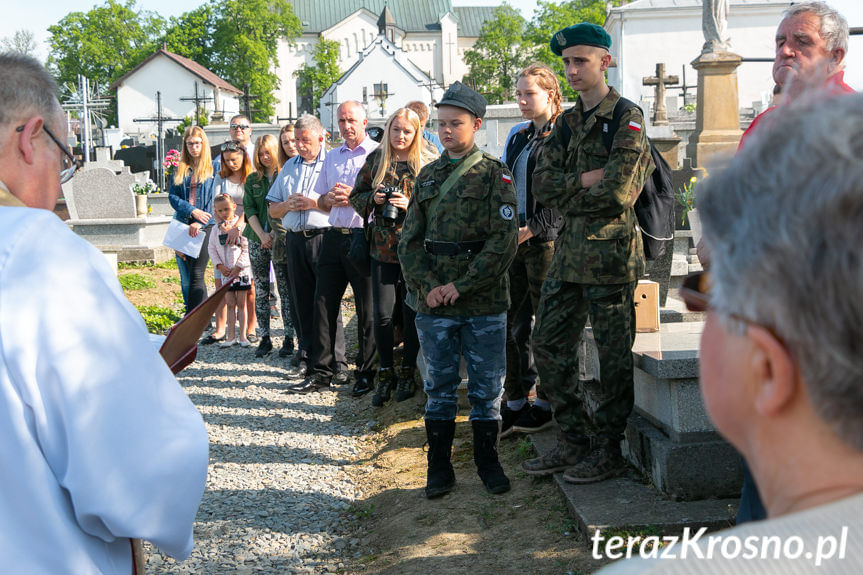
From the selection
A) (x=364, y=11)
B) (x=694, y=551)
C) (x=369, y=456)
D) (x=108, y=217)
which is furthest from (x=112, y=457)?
(x=364, y=11)

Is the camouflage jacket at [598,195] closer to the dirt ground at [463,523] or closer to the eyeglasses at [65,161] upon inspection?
the dirt ground at [463,523]

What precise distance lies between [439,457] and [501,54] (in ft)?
246

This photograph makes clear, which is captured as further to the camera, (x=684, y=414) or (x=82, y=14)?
(x=82, y=14)

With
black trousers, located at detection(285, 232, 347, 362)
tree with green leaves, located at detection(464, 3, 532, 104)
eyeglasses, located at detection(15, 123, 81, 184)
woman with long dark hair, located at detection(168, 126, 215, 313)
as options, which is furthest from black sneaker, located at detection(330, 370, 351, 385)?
tree with green leaves, located at detection(464, 3, 532, 104)

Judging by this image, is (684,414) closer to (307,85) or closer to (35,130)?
(35,130)

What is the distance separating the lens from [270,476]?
5277 mm

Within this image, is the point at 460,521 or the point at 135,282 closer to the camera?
the point at 460,521

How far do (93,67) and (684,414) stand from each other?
75795 mm

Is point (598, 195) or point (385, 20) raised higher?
point (385, 20)

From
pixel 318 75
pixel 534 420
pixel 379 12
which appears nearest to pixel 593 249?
pixel 534 420

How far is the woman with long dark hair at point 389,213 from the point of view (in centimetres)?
610

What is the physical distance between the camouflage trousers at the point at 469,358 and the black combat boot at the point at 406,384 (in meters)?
2.11

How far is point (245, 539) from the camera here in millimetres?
4305

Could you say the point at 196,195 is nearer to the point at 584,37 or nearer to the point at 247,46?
the point at 584,37
